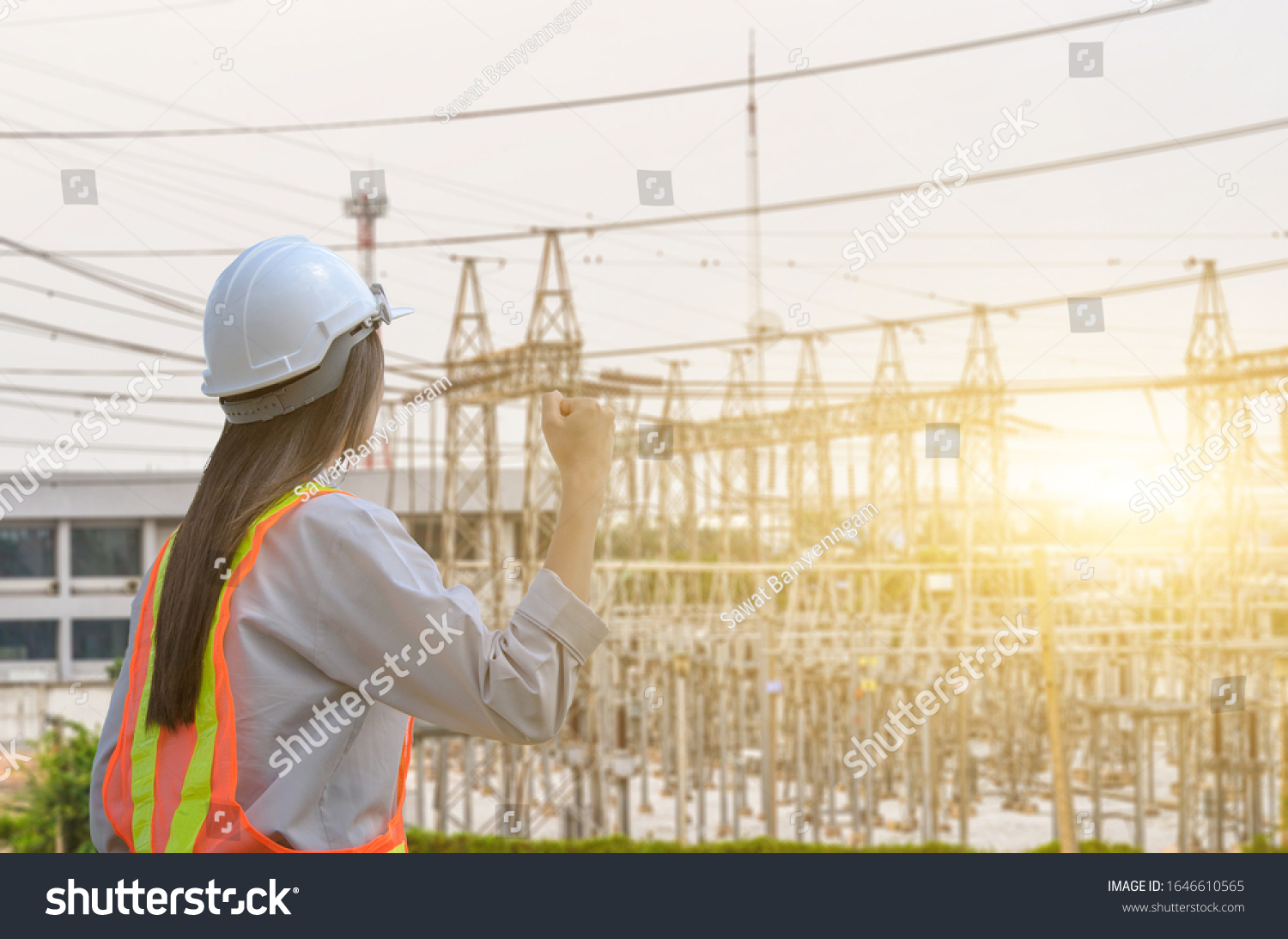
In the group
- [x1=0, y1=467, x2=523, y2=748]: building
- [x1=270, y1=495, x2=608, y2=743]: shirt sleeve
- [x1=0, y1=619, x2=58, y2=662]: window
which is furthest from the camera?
[x1=0, y1=619, x2=58, y2=662]: window

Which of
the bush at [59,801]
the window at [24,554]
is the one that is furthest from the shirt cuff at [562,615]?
the window at [24,554]

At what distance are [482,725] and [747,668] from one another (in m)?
12.7

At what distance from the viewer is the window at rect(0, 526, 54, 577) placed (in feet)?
44.3

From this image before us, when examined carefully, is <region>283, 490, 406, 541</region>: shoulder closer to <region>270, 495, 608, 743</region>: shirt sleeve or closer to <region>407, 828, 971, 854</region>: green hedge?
<region>270, 495, 608, 743</region>: shirt sleeve

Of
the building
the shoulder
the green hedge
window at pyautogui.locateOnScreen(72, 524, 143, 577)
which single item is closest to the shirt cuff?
the shoulder

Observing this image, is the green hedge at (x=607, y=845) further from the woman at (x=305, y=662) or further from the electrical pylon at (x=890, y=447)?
the woman at (x=305, y=662)

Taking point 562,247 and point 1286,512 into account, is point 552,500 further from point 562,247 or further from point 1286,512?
point 1286,512

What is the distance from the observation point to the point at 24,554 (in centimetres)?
1359

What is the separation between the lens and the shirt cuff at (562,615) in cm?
94

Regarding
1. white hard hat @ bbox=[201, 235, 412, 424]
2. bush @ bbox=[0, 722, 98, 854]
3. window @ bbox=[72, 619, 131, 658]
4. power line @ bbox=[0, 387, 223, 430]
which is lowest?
bush @ bbox=[0, 722, 98, 854]

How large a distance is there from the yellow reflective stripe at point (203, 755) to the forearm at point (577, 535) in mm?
250

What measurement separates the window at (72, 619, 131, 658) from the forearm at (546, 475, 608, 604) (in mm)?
13214

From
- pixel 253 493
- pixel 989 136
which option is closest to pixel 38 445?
pixel 989 136

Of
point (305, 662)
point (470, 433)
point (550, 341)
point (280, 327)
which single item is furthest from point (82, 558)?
point (305, 662)
